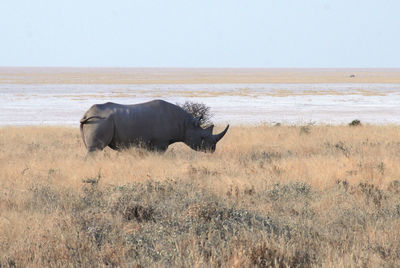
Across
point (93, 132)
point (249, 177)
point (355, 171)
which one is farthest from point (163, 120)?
point (355, 171)

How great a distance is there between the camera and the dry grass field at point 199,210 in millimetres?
5246

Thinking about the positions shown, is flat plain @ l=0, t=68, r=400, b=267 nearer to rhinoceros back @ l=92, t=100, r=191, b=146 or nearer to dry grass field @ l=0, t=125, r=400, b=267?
dry grass field @ l=0, t=125, r=400, b=267

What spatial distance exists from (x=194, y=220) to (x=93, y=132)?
6250 millimetres

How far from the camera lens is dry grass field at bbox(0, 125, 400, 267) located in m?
5.25

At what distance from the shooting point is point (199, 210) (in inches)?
260

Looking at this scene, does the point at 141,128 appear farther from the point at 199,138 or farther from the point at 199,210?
the point at 199,210

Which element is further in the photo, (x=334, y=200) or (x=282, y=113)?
(x=282, y=113)

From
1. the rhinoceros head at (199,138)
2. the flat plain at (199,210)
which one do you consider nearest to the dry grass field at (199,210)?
the flat plain at (199,210)

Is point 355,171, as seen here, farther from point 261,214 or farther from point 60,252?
point 60,252

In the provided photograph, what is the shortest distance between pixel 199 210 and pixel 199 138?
677 cm

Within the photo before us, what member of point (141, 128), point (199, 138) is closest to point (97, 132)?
point (141, 128)

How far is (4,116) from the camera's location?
29.0 m

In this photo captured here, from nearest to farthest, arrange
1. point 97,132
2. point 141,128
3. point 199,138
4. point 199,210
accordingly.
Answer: point 199,210 → point 97,132 → point 141,128 → point 199,138

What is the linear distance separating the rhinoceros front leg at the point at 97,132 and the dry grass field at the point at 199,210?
327mm
